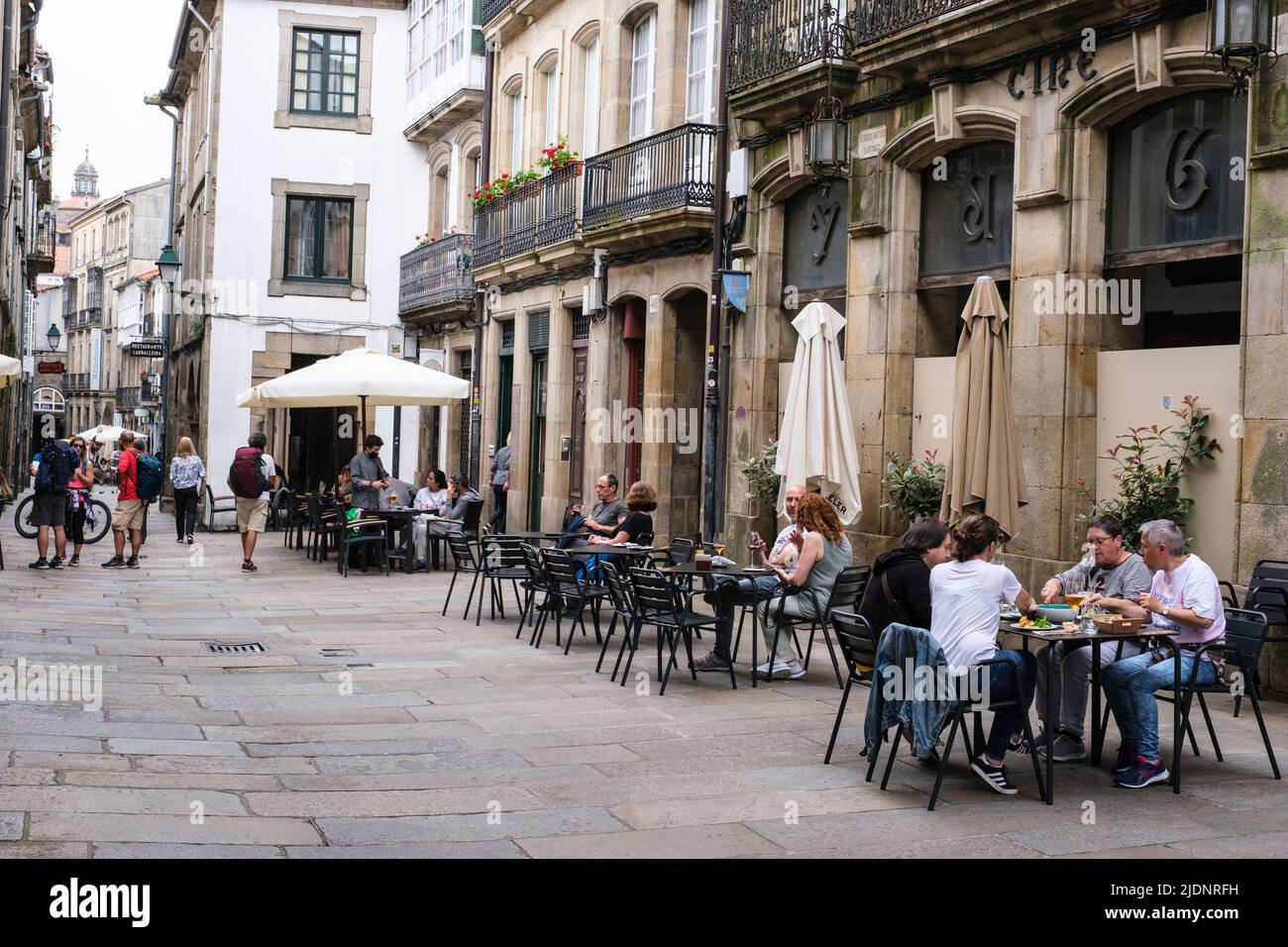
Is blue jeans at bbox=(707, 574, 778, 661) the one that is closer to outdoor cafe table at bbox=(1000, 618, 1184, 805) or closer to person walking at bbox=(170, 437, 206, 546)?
outdoor cafe table at bbox=(1000, 618, 1184, 805)

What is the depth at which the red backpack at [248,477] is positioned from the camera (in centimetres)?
1939

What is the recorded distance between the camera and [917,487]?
13938mm

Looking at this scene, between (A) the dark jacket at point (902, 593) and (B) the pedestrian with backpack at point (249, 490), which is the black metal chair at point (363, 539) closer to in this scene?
(B) the pedestrian with backpack at point (249, 490)

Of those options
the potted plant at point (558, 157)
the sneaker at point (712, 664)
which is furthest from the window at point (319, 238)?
the sneaker at point (712, 664)

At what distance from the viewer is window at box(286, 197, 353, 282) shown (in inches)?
1281

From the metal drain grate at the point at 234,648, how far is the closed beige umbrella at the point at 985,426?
18.0 feet

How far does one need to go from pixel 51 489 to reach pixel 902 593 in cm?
1286

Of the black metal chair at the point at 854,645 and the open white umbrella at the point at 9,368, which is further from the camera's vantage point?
the open white umbrella at the point at 9,368

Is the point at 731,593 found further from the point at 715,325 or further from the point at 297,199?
the point at 297,199

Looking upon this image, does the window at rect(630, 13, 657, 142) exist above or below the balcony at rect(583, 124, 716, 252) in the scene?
above

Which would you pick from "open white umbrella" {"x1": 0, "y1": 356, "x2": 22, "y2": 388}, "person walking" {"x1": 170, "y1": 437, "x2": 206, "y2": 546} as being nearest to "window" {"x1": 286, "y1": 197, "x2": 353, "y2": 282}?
"person walking" {"x1": 170, "y1": 437, "x2": 206, "y2": 546}

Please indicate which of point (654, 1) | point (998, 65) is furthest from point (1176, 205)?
point (654, 1)

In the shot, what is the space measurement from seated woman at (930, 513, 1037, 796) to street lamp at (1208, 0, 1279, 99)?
4.53 m
